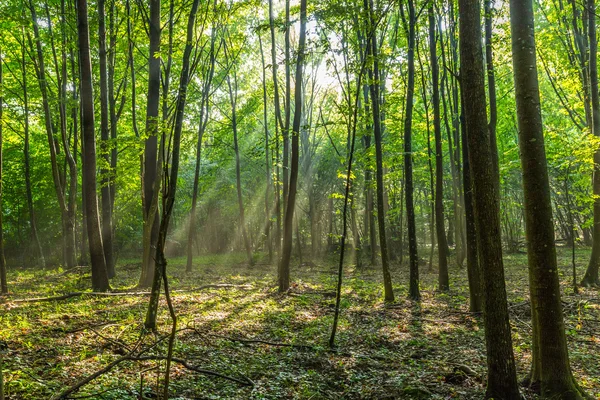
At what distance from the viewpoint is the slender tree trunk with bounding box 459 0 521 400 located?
13.4 feet

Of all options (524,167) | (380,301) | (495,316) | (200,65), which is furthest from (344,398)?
(200,65)

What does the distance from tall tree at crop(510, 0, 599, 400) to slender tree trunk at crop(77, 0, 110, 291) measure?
948cm

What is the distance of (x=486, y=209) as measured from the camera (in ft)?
13.3

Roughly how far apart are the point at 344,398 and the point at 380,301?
21.3 ft

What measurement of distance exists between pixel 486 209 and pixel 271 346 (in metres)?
4.54

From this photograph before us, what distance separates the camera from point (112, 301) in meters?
9.30

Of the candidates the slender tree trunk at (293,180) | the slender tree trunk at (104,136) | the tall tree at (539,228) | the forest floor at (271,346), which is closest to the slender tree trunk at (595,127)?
the forest floor at (271,346)

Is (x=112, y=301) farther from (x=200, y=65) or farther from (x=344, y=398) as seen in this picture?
(x=200, y=65)

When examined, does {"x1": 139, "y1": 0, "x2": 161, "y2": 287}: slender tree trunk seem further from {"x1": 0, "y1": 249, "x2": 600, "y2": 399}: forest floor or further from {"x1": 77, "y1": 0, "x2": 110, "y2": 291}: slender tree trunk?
{"x1": 0, "y1": 249, "x2": 600, "y2": 399}: forest floor

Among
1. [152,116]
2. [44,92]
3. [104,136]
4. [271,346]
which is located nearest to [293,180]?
[152,116]

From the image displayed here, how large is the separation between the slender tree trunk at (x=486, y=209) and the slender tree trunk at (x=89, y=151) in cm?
908

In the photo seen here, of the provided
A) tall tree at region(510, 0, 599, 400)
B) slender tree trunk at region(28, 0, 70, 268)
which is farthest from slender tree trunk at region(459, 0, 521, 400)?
slender tree trunk at region(28, 0, 70, 268)

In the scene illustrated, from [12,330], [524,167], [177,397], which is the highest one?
[524,167]

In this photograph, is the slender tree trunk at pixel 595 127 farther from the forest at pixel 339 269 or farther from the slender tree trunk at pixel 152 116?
the slender tree trunk at pixel 152 116
